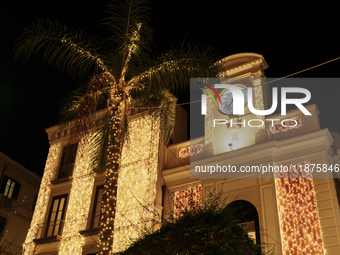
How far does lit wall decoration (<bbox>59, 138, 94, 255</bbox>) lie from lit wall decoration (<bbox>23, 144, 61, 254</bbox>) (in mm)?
1675

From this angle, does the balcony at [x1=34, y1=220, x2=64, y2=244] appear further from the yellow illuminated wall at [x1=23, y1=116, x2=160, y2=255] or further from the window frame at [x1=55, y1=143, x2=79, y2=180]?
the window frame at [x1=55, y1=143, x2=79, y2=180]

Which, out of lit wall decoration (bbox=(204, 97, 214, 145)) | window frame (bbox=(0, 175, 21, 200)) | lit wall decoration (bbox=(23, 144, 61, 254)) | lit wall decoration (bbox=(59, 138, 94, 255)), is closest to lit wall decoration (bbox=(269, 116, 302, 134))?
lit wall decoration (bbox=(204, 97, 214, 145))

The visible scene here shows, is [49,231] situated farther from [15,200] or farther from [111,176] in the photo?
[111,176]

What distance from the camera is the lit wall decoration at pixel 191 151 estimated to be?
1776cm

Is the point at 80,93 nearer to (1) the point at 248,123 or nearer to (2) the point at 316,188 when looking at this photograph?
(1) the point at 248,123

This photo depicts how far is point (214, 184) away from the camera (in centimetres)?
1659

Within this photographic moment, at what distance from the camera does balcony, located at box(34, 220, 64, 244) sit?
1892 cm

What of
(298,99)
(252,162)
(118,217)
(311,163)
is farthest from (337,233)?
(118,217)

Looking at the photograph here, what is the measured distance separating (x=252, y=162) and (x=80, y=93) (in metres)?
7.14

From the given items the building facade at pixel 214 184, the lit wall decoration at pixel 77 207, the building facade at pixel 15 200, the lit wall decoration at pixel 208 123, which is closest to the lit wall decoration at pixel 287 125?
the building facade at pixel 214 184

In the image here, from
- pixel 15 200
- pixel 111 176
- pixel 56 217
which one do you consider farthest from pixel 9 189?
pixel 111 176

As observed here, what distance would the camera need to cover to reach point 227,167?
16.4m

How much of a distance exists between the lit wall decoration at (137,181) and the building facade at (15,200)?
1176 centimetres

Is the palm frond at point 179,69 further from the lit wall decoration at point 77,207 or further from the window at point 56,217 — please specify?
the window at point 56,217
